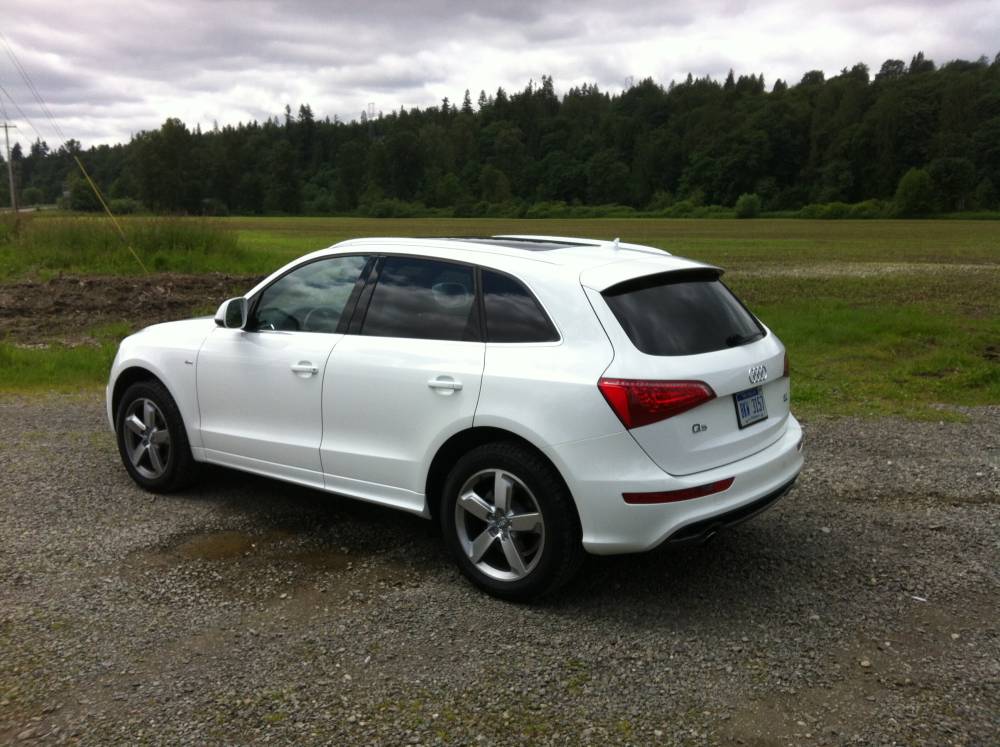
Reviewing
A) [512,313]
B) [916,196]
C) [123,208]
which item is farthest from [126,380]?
[916,196]

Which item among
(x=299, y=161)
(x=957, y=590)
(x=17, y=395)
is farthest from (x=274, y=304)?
(x=299, y=161)

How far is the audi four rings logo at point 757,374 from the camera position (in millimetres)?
4332

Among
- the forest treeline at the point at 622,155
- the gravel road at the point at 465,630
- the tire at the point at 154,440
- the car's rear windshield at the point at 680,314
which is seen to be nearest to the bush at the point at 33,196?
the forest treeline at the point at 622,155

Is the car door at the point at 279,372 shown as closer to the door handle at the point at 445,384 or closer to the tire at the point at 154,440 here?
the tire at the point at 154,440

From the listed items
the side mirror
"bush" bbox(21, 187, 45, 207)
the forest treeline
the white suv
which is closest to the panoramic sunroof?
the white suv

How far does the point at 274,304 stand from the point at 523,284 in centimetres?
178

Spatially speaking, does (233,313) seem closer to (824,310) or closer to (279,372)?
(279,372)

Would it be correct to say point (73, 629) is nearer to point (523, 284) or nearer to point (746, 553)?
point (523, 284)

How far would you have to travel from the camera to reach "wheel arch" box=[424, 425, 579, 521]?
4133mm

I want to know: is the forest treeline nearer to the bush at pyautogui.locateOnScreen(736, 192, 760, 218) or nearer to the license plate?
the bush at pyautogui.locateOnScreen(736, 192, 760, 218)

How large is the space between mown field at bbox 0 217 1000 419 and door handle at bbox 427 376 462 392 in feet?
16.5

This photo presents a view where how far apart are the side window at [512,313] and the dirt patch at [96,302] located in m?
10.5

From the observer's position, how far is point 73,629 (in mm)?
4055

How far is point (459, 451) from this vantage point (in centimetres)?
448
